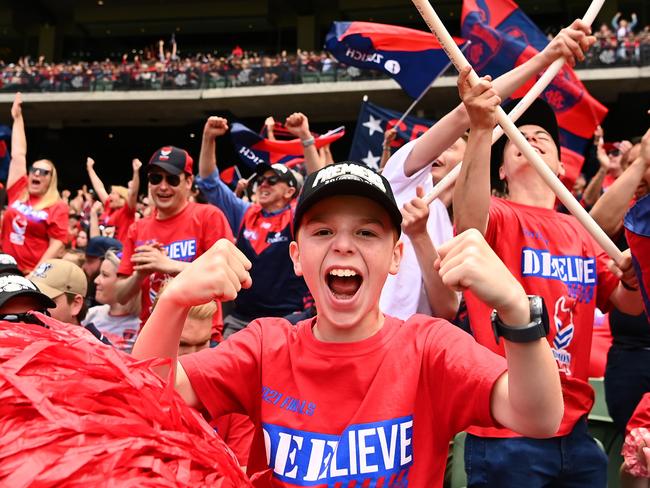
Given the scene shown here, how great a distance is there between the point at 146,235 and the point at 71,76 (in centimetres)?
2019

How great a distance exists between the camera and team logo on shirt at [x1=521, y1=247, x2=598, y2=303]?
2496 millimetres

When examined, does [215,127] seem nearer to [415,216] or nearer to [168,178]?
[168,178]

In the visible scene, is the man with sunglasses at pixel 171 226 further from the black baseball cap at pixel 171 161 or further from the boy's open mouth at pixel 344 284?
the boy's open mouth at pixel 344 284

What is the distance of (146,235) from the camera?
451cm

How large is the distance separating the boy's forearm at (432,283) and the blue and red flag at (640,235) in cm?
87

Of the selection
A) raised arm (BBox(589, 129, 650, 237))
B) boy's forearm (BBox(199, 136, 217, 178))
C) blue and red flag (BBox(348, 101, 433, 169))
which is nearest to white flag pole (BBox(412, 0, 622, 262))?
raised arm (BBox(589, 129, 650, 237))

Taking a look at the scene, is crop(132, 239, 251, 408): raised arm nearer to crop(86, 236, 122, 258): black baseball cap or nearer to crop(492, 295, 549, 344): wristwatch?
crop(492, 295, 549, 344): wristwatch

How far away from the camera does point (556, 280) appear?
2482mm

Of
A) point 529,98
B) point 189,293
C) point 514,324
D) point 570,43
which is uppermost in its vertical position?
point 570,43

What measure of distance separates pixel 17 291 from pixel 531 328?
182 cm

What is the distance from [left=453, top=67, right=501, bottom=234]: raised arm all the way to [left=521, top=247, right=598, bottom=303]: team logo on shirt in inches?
11.7

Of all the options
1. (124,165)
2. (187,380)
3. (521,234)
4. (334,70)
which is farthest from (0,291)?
(124,165)

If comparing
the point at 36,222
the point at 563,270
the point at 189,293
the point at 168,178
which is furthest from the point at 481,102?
the point at 36,222

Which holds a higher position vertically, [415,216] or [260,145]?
[260,145]
